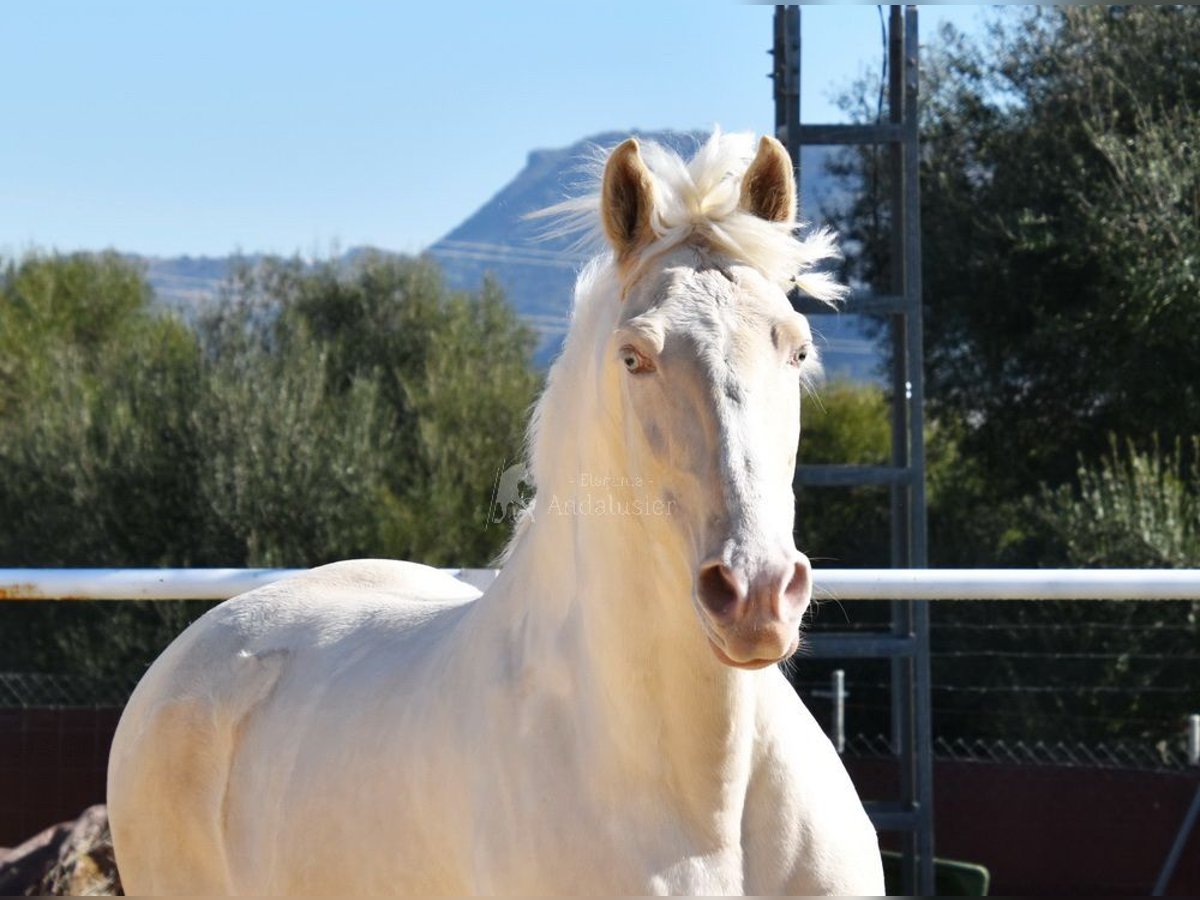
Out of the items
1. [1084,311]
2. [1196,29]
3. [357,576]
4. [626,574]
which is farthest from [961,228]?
[626,574]

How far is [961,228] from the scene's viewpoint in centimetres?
1605

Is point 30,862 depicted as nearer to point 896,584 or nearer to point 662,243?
point 896,584

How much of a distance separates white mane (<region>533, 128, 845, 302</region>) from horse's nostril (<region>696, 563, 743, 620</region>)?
60cm

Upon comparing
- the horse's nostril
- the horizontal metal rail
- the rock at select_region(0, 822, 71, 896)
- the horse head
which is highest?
the horse head

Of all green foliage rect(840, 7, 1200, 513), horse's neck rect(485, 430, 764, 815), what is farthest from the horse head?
green foliage rect(840, 7, 1200, 513)

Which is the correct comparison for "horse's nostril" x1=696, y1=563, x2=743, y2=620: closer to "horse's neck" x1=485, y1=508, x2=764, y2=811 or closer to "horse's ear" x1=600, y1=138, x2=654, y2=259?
"horse's neck" x1=485, y1=508, x2=764, y2=811

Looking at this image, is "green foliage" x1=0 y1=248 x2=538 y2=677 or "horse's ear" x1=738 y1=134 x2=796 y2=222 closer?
"horse's ear" x1=738 y1=134 x2=796 y2=222

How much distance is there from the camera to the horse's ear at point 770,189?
2.52 meters

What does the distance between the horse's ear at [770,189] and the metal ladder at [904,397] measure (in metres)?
3.24

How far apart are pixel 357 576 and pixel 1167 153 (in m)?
12.3

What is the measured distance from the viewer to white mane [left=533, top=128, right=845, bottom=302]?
2.41 meters

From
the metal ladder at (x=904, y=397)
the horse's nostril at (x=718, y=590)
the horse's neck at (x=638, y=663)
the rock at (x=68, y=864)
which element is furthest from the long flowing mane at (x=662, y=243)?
the rock at (x=68, y=864)

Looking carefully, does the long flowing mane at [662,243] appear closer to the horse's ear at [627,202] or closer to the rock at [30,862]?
the horse's ear at [627,202]

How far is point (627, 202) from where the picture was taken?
Result: 2.50 m
